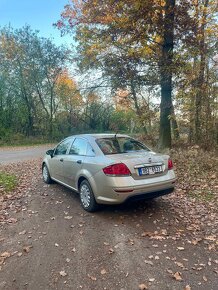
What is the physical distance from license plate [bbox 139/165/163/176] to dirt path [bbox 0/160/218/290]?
0.89 metres

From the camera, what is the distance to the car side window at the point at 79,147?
18.8 feet

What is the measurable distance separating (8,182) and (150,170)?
5.20 metres

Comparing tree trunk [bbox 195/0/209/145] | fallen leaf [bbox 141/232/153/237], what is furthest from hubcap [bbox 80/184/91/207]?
tree trunk [bbox 195/0/209/145]

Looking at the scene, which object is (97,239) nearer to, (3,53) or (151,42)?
(151,42)

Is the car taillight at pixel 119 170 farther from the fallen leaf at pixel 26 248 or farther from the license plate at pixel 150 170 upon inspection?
the fallen leaf at pixel 26 248

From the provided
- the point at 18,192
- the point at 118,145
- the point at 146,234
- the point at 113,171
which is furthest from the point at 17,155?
the point at 146,234

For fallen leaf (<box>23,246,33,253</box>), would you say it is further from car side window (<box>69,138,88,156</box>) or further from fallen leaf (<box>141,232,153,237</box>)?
car side window (<box>69,138,88,156</box>)

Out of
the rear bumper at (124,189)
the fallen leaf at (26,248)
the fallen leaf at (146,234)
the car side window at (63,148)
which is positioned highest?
the car side window at (63,148)

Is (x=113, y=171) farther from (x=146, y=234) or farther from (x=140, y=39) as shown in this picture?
(x=140, y=39)

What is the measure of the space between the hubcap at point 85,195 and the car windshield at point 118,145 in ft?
2.85

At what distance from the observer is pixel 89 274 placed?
10.8 feet

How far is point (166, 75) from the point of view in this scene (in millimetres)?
10430

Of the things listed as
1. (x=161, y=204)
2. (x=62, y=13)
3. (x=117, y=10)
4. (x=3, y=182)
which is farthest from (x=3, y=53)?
(x=161, y=204)

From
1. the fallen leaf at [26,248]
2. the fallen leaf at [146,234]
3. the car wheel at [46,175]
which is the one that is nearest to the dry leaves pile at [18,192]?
the car wheel at [46,175]
